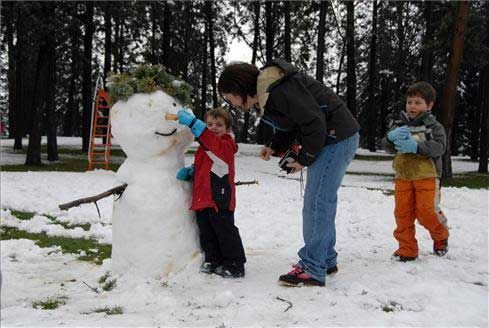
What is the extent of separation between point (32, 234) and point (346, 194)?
584cm

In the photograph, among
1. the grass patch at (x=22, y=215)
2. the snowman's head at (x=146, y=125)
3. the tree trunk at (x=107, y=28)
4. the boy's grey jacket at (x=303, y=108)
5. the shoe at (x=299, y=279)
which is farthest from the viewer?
the tree trunk at (x=107, y=28)

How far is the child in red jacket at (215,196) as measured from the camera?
404 cm

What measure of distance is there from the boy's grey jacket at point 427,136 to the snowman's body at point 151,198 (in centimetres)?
213

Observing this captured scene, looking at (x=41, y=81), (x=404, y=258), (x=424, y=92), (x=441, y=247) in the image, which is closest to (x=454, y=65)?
(x=424, y=92)

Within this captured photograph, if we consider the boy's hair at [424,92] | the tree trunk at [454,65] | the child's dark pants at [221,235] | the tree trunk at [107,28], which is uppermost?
the tree trunk at [107,28]

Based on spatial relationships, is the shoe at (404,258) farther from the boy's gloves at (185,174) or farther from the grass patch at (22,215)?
the grass patch at (22,215)

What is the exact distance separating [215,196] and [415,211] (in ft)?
6.83

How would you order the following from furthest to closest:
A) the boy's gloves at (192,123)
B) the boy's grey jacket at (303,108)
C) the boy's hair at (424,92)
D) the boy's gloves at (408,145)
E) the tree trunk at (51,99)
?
the tree trunk at (51,99) → the boy's hair at (424,92) → the boy's gloves at (408,145) → the boy's gloves at (192,123) → the boy's grey jacket at (303,108)

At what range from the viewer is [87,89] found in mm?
20297

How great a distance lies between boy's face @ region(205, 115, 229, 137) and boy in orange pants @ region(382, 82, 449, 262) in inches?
64.9

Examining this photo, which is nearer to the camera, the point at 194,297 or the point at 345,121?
A: the point at 194,297

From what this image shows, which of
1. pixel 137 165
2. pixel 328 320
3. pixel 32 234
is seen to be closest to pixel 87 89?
pixel 32 234

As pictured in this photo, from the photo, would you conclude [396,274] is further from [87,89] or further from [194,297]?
[87,89]

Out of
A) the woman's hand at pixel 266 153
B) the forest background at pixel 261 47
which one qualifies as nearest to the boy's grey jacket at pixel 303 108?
the woman's hand at pixel 266 153
